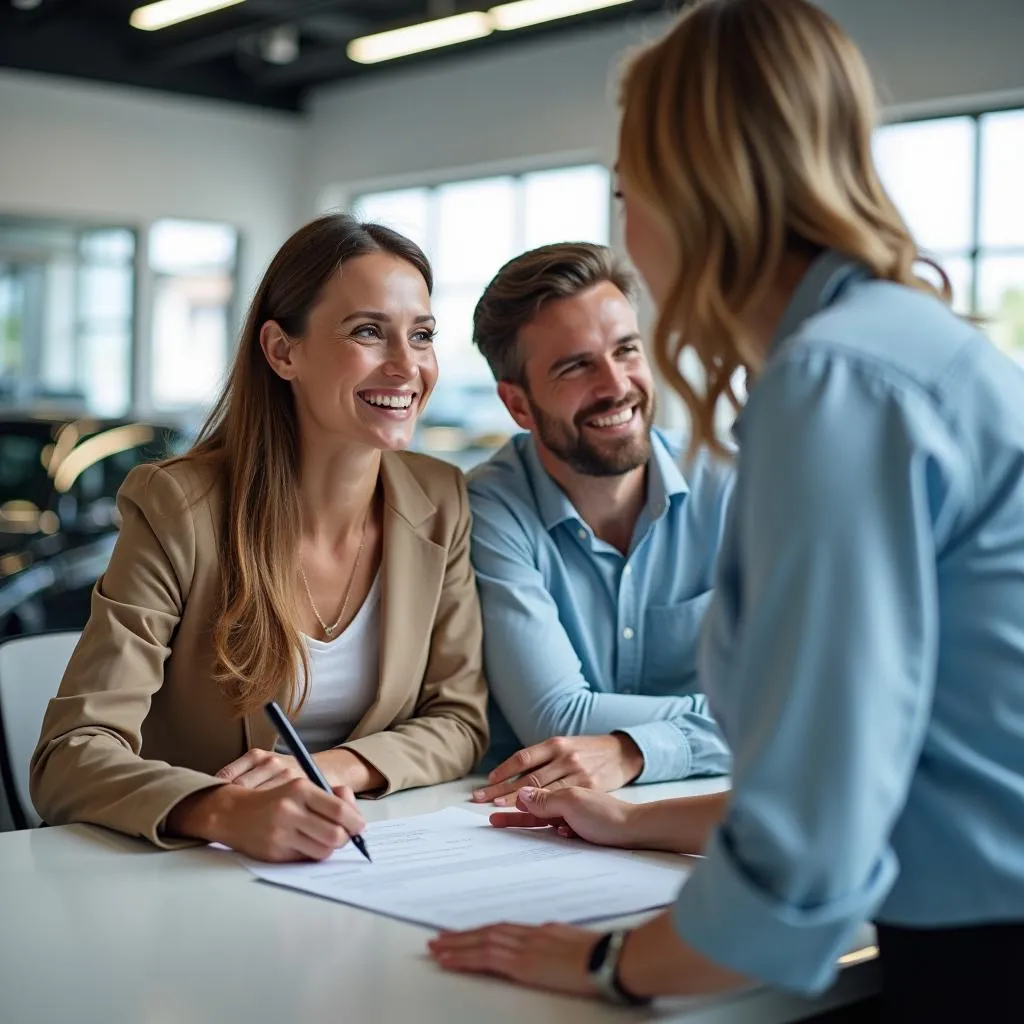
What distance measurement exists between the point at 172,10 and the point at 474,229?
11.2 ft

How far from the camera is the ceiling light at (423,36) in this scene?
8555mm

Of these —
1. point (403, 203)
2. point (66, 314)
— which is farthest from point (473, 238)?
point (66, 314)

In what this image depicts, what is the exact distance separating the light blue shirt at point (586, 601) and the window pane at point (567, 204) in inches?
319

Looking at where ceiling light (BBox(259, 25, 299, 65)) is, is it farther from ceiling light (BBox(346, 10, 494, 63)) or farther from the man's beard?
the man's beard

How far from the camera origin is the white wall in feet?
35.3

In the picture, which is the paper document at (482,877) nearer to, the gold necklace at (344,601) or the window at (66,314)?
the gold necklace at (344,601)

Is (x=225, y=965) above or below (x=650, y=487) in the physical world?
below

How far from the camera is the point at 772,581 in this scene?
37.6 inches

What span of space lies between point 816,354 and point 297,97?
12.2m

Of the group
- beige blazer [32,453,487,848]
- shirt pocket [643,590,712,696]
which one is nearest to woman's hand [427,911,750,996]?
beige blazer [32,453,487,848]

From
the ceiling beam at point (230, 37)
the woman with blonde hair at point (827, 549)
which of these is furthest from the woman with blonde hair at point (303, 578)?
the ceiling beam at point (230, 37)

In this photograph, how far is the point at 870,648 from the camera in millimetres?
946

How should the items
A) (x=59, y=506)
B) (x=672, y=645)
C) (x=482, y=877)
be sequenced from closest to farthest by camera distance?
(x=482, y=877) < (x=672, y=645) < (x=59, y=506)

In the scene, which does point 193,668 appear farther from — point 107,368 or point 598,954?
point 107,368
